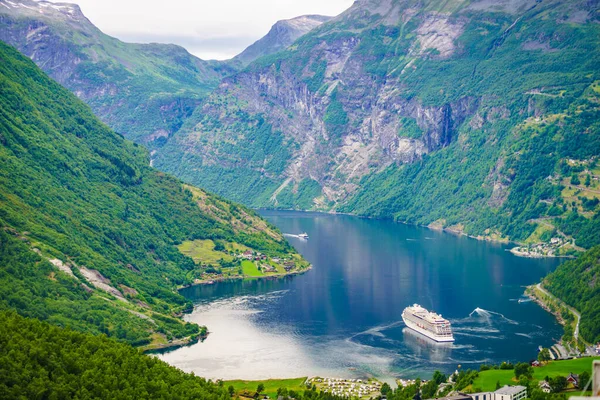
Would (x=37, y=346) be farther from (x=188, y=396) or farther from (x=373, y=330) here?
(x=373, y=330)

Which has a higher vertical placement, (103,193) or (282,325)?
(103,193)

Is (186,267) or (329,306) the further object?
(186,267)

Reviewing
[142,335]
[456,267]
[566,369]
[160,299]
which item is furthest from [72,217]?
[566,369]

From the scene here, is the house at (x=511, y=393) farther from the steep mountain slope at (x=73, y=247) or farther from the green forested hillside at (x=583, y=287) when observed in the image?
the steep mountain slope at (x=73, y=247)

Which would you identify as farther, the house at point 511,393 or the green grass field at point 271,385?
the green grass field at point 271,385

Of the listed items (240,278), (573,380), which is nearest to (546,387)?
(573,380)

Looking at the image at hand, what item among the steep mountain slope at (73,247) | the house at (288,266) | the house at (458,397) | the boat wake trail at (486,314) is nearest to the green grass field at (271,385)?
the house at (458,397)

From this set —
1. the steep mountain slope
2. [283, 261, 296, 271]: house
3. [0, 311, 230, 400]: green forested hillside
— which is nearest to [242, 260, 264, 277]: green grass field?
[283, 261, 296, 271]: house
